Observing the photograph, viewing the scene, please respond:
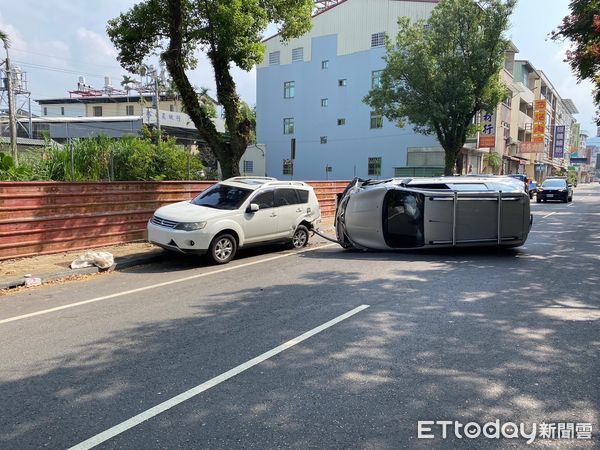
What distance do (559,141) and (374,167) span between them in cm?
5344

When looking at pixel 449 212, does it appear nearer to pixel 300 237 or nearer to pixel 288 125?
pixel 300 237

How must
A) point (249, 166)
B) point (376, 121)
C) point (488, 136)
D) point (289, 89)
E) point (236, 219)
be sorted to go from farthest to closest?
1. point (249, 166)
2. point (289, 89)
3. point (376, 121)
4. point (488, 136)
5. point (236, 219)

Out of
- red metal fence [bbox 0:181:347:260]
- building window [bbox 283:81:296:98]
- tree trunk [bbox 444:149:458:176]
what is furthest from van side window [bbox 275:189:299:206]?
building window [bbox 283:81:296:98]

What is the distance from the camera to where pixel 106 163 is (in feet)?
45.5

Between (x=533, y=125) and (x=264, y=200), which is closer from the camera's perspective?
(x=264, y=200)

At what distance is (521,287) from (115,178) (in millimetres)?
11418

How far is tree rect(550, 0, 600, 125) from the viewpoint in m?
15.0

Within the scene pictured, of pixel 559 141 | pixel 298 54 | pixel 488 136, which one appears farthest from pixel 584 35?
pixel 559 141

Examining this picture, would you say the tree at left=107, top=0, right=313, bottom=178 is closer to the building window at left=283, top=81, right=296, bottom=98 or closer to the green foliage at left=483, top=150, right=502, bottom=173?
the building window at left=283, top=81, right=296, bottom=98

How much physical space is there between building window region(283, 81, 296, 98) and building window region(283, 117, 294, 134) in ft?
6.87

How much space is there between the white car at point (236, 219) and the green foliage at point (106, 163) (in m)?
3.90

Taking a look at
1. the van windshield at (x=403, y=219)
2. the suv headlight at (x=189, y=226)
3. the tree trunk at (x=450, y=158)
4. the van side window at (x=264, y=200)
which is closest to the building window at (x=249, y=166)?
the tree trunk at (x=450, y=158)

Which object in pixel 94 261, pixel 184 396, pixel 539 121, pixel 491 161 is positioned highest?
pixel 539 121

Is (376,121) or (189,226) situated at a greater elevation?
(376,121)
